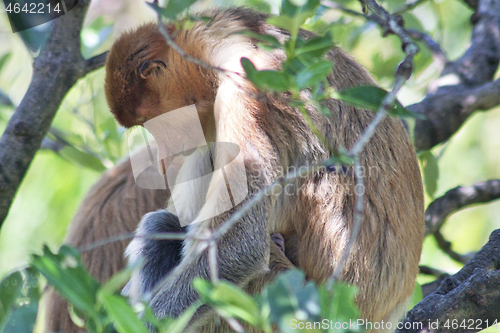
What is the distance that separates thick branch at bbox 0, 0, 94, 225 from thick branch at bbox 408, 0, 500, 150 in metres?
2.44

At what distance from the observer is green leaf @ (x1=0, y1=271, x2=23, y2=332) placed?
74.7 inches

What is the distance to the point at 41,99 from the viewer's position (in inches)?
112

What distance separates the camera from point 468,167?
609cm

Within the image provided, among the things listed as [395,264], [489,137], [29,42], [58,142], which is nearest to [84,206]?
[58,142]

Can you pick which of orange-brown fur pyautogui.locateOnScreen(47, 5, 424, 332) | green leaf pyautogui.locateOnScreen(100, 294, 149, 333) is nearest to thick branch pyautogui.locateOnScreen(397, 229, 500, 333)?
orange-brown fur pyautogui.locateOnScreen(47, 5, 424, 332)

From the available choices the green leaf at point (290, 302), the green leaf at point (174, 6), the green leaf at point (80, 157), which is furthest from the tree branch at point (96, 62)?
the green leaf at point (290, 302)

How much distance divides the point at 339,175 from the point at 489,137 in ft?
15.3

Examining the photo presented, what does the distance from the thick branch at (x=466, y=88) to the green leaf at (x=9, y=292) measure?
9.72 feet

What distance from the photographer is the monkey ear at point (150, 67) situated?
279cm

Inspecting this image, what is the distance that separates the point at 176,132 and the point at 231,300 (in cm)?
189

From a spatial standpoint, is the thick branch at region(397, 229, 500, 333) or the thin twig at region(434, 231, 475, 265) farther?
the thin twig at region(434, 231, 475, 265)

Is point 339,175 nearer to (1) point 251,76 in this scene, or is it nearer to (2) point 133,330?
(1) point 251,76

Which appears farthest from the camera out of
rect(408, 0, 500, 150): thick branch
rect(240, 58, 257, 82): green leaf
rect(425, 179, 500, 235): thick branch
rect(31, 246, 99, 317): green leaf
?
rect(408, 0, 500, 150): thick branch

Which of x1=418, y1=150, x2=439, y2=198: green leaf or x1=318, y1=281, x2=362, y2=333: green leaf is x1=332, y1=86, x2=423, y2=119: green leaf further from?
x1=418, y1=150, x2=439, y2=198: green leaf
